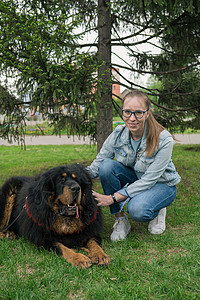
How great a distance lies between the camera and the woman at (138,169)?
3227 millimetres

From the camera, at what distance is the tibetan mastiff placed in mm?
2744

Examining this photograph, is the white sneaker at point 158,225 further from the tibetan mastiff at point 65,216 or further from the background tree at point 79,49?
the background tree at point 79,49

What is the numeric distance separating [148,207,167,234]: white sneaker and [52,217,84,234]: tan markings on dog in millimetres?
1058

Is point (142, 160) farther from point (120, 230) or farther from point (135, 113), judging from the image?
point (120, 230)

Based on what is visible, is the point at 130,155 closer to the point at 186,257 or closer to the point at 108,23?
the point at 186,257

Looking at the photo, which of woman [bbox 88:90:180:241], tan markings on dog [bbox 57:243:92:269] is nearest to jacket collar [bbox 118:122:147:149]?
woman [bbox 88:90:180:241]

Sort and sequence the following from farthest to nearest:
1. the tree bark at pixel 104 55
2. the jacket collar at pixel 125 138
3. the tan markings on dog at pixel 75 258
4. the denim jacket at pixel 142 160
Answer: the tree bark at pixel 104 55 → the jacket collar at pixel 125 138 → the denim jacket at pixel 142 160 → the tan markings on dog at pixel 75 258

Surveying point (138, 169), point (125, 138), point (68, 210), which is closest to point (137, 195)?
point (138, 169)

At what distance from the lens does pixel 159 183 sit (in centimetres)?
347

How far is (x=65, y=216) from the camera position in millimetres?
2914

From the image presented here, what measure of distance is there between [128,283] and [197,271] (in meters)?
0.61

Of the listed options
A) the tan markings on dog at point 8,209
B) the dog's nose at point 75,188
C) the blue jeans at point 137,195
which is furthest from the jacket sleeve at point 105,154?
the tan markings on dog at point 8,209

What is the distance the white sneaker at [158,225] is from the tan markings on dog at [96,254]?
908 mm

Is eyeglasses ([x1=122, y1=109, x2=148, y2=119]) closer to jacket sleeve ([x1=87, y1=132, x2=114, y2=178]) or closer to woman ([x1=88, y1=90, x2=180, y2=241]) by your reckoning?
woman ([x1=88, y1=90, x2=180, y2=241])
